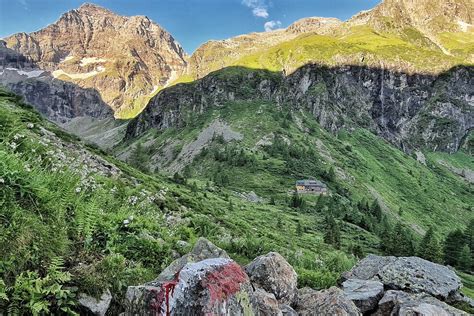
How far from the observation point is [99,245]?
416 inches

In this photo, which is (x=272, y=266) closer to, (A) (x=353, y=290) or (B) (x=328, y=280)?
(A) (x=353, y=290)

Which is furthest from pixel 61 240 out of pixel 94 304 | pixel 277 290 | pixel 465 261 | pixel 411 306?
pixel 465 261

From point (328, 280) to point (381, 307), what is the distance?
12.2 ft

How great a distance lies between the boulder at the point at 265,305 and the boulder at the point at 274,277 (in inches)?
48.5

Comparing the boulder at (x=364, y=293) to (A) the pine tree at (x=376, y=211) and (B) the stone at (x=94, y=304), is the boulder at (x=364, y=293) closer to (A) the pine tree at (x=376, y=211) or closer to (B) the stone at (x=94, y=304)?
(B) the stone at (x=94, y=304)

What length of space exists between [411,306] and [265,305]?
500cm

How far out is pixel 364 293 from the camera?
Answer: 12734mm

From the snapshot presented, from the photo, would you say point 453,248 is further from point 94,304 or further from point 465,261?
point 94,304

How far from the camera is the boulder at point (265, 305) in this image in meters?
8.60

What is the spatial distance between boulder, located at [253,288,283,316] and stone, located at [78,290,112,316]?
10.4 feet

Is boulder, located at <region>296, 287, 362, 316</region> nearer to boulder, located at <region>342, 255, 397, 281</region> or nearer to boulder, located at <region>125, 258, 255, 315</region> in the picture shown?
boulder, located at <region>125, 258, 255, 315</region>

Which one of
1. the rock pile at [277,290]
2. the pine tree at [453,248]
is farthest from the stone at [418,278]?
the pine tree at [453,248]

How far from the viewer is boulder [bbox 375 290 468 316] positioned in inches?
427

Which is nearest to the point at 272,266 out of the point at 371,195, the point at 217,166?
the point at 217,166
